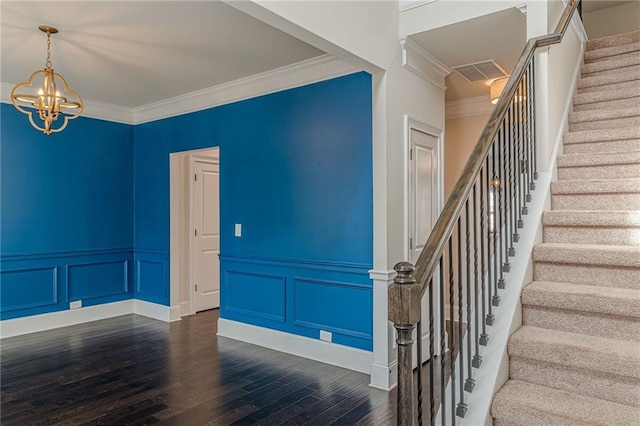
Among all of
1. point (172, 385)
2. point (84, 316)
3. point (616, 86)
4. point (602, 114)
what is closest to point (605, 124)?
point (602, 114)

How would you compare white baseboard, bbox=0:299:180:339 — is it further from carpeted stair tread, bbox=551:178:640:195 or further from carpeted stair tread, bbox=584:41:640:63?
carpeted stair tread, bbox=584:41:640:63

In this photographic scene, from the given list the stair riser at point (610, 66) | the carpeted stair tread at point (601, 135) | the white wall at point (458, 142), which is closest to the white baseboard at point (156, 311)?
the white wall at point (458, 142)

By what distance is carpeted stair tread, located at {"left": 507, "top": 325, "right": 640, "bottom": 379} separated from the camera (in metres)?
1.65

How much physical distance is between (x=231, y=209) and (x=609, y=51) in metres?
3.93

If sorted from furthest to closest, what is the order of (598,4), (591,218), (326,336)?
(598,4) → (326,336) → (591,218)

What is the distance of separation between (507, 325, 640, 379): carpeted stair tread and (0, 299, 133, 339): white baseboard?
5038mm

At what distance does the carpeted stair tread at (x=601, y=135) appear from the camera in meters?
2.81

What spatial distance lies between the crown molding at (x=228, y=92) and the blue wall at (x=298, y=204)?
8 cm

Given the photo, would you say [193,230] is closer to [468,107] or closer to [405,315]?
[468,107]

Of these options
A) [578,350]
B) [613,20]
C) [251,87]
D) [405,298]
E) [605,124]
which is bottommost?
[578,350]

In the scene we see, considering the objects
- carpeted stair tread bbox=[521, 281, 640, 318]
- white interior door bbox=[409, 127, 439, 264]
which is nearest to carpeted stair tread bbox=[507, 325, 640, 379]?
carpeted stair tread bbox=[521, 281, 640, 318]

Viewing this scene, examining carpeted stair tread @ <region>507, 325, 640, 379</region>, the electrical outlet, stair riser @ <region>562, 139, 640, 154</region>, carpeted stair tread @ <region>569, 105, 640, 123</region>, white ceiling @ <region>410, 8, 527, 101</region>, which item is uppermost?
white ceiling @ <region>410, 8, 527, 101</region>

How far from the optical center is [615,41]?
406 cm

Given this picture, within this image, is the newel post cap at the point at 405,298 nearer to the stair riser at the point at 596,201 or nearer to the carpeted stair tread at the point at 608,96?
the stair riser at the point at 596,201
